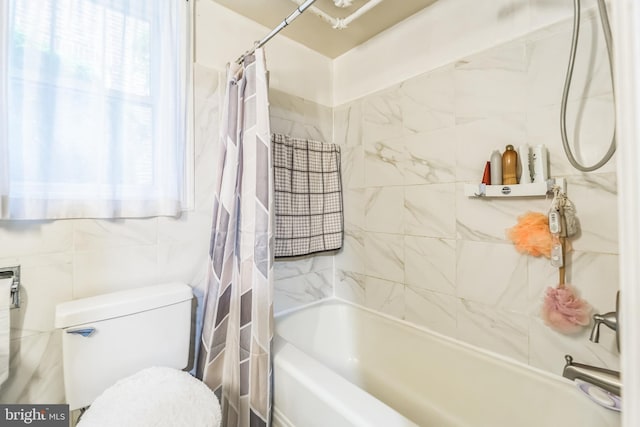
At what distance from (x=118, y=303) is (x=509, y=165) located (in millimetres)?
1607

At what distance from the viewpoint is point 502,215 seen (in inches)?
47.1

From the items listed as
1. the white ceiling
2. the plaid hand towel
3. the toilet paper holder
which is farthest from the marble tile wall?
the toilet paper holder

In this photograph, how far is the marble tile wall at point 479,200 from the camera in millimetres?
996

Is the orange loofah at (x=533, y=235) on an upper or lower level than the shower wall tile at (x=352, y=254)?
upper

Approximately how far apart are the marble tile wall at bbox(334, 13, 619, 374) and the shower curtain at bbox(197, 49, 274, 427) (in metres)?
0.79

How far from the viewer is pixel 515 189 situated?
1100 mm

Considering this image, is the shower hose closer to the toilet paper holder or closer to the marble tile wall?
the marble tile wall

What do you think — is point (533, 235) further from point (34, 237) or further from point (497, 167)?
point (34, 237)

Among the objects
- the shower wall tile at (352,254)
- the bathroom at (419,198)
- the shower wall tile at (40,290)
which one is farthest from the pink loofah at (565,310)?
the shower wall tile at (40,290)

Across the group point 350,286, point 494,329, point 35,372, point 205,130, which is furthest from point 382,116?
point 35,372

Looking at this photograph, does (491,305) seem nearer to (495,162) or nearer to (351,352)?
(495,162)

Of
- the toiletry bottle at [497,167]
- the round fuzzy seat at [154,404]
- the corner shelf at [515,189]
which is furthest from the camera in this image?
the toiletry bottle at [497,167]

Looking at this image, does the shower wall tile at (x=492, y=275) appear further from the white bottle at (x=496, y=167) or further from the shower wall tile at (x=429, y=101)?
the shower wall tile at (x=429, y=101)

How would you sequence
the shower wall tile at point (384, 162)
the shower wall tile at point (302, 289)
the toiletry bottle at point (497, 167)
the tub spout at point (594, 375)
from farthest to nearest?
the shower wall tile at point (302, 289), the shower wall tile at point (384, 162), the toiletry bottle at point (497, 167), the tub spout at point (594, 375)
